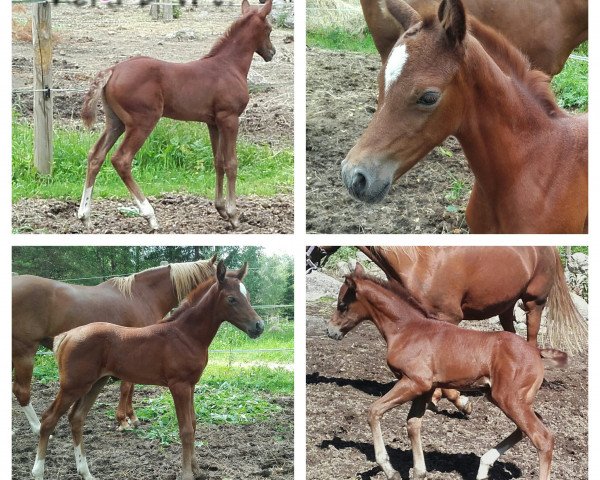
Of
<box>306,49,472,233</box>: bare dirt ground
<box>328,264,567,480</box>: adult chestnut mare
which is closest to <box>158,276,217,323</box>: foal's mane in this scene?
<box>306,49,472,233</box>: bare dirt ground

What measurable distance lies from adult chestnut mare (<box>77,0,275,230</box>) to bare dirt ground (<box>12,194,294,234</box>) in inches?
4.4

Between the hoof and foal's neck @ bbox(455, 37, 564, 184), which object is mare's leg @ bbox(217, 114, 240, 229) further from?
the hoof

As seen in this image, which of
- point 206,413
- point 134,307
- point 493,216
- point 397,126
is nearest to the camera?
point 397,126

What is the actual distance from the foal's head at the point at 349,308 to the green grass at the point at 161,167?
0.89 meters

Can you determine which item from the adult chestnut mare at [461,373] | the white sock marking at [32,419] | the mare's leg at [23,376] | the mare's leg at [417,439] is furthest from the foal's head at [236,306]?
the white sock marking at [32,419]

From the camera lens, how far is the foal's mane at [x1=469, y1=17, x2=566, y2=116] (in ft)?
12.8

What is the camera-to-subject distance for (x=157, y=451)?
4867 mm

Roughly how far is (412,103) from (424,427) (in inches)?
80.1

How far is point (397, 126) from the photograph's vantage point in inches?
147

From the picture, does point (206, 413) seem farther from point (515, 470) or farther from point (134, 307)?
point (515, 470)

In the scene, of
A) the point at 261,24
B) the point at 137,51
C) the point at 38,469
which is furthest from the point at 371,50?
the point at 38,469

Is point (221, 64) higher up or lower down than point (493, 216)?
higher up
